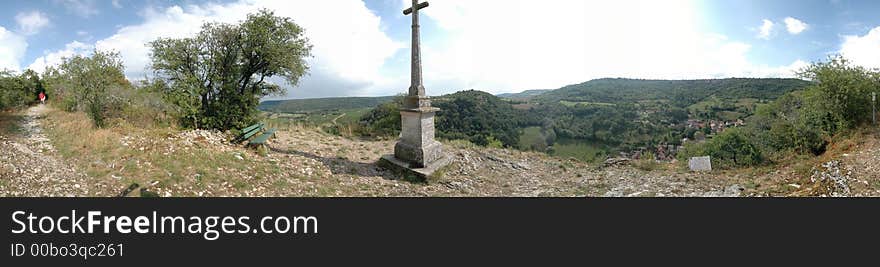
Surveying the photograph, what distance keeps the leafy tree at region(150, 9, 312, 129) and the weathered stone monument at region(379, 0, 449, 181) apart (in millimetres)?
4864

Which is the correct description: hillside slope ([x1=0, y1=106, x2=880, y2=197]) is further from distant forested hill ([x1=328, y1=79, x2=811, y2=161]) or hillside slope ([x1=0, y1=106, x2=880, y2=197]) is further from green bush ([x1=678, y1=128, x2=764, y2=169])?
green bush ([x1=678, y1=128, x2=764, y2=169])

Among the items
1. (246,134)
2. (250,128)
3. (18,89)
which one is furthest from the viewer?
(18,89)

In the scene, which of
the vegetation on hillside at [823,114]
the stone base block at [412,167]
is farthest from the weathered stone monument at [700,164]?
the stone base block at [412,167]

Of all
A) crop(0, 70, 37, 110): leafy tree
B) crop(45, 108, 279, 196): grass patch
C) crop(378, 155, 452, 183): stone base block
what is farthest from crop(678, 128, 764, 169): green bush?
crop(0, 70, 37, 110): leafy tree

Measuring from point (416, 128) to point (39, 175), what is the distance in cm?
630

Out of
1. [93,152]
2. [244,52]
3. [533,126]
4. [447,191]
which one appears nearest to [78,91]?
[244,52]

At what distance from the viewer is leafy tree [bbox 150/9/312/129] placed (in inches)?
375

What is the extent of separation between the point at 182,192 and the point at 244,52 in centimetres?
663

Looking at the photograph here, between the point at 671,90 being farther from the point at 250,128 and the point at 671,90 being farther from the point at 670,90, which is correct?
the point at 250,128

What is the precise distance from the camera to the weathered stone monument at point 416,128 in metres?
7.52

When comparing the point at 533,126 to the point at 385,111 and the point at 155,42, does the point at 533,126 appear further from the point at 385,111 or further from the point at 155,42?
the point at 155,42

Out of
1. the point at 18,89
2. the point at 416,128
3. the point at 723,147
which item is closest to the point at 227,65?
the point at 416,128

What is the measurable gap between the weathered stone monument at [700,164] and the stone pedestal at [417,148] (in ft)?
20.6

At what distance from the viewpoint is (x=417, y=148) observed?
7.57 meters
